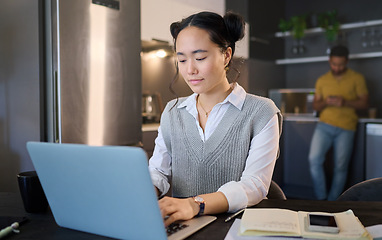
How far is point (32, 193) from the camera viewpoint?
1.05 metres

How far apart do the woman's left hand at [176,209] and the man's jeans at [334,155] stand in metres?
3.30

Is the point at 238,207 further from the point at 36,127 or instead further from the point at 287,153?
the point at 287,153

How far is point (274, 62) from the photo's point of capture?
5.08 m

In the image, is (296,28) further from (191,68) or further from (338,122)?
(191,68)

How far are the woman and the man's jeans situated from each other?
9.00ft

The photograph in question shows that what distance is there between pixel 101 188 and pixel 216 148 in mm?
688

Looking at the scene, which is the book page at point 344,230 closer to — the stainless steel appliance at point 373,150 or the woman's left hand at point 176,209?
the woman's left hand at point 176,209

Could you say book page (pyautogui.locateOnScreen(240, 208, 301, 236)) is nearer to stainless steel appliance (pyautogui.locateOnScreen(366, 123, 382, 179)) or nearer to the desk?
the desk

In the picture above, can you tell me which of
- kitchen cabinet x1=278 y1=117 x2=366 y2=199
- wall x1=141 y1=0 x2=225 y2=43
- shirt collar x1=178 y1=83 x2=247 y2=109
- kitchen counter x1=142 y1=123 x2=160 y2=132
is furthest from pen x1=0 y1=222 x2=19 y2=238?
kitchen cabinet x1=278 y1=117 x2=366 y2=199

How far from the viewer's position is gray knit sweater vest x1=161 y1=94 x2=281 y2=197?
4.55 feet

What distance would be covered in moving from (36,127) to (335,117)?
2.87m

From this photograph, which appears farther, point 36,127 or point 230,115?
point 36,127

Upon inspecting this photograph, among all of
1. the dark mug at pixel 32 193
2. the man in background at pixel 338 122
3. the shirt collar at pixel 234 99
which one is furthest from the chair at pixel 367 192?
the man in background at pixel 338 122

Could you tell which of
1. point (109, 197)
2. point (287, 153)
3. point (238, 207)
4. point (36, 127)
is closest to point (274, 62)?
point (287, 153)
